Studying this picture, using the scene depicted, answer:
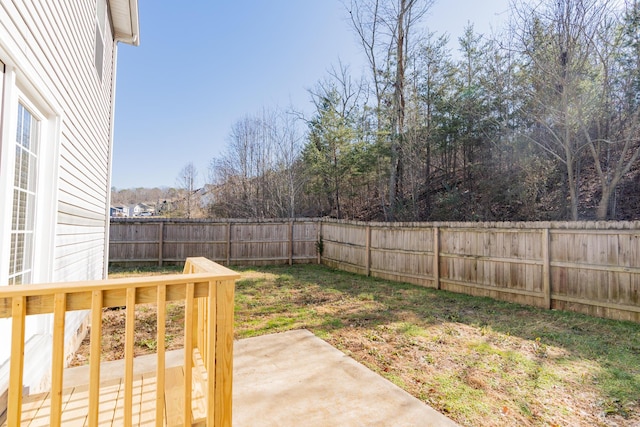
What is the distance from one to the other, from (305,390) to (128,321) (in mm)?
1670

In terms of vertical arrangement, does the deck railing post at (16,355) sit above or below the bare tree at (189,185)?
below

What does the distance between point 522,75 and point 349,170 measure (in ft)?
22.4

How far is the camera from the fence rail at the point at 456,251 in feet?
16.3

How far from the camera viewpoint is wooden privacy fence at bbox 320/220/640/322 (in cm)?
485

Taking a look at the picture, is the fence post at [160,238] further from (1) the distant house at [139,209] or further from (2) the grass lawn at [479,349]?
(1) the distant house at [139,209]

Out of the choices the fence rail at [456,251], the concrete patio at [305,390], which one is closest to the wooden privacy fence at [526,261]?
the fence rail at [456,251]

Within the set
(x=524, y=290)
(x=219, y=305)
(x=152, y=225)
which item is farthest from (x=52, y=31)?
(x=152, y=225)

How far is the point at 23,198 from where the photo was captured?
234 cm

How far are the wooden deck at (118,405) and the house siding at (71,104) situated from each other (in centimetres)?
38

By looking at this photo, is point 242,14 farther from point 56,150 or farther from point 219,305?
point 219,305

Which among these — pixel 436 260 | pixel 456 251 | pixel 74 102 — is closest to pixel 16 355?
pixel 74 102

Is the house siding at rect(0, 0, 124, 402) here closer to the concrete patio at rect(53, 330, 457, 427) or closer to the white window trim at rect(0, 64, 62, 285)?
the white window trim at rect(0, 64, 62, 285)

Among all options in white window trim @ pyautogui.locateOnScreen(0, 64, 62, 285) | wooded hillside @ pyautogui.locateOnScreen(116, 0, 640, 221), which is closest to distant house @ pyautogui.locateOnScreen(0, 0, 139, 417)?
white window trim @ pyautogui.locateOnScreen(0, 64, 62, 285)

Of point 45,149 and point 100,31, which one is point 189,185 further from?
point 45,149
